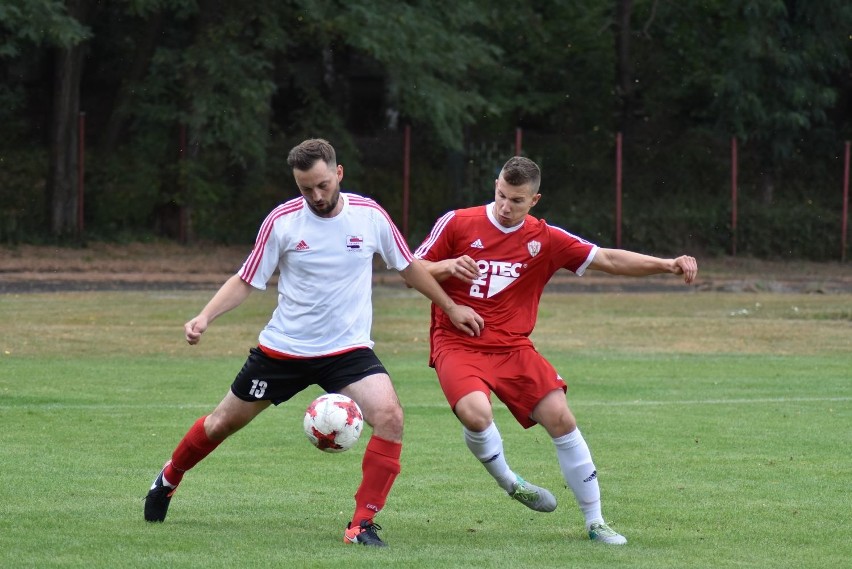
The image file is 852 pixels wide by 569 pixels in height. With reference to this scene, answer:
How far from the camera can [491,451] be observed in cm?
733

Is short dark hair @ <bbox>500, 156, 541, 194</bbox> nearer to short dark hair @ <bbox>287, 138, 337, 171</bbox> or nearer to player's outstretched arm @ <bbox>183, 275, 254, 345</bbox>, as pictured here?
short dark hair @ <bbox>287, 138, 337, 171</bbox>

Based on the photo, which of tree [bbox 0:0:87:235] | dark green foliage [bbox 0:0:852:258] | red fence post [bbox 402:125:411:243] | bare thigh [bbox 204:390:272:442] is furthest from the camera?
red fence post [bbox 402:125:411:243]

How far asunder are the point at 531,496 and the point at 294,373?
4.51 feet

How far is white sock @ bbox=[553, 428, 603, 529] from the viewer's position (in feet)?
23.2

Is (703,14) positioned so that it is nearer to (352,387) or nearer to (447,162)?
(447,162)

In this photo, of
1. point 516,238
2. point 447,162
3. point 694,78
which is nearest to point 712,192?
point 694,78

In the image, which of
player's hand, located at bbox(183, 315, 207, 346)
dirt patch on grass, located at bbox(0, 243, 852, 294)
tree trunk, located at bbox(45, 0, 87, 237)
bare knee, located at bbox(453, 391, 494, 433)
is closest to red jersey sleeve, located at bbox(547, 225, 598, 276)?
bare knee, located at bbox(453, 391, 494, 433)

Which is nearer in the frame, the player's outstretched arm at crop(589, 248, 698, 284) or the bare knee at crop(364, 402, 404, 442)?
the bare knee at crop(364, 402, 404, 442)

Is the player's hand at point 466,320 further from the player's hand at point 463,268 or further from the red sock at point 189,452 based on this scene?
the red sock at point 189,452

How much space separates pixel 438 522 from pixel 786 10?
28816mm

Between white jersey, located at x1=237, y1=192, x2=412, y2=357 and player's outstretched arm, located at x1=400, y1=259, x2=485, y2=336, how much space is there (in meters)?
0.25

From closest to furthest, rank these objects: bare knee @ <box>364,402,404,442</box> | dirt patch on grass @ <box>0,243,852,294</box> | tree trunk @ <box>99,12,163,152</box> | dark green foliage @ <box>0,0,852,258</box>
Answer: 1. bare knee @ <box>364,402,404,442</box>
2. dirt patch on grass @ <box>0,243,852,294</box>
3. dark green foliage @ <box>0,0,852,258</box>
4. tree trunk @ <box>99,12,163,152</box>

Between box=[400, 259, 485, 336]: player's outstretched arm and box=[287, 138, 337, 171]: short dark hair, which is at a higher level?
box=[287, 138, 337, 171]: short dark hair

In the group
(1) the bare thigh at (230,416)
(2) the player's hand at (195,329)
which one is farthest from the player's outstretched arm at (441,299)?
(2) the player's hand at (195,329)
